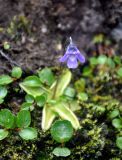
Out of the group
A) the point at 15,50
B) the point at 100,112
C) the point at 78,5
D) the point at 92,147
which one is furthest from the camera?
the point at 78,5

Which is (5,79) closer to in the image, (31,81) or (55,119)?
(31,81)

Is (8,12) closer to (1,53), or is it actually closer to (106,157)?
(1,53)

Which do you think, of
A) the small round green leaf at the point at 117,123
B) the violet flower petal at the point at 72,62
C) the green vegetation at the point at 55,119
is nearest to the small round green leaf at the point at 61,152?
the green vegetation at the point at 55,119

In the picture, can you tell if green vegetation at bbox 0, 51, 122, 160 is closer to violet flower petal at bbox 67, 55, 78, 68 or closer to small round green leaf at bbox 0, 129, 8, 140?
small round green leaf at bbox 0, 129, 8, 140

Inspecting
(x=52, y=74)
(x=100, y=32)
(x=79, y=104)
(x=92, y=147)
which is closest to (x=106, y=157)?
(x=92, y=147)

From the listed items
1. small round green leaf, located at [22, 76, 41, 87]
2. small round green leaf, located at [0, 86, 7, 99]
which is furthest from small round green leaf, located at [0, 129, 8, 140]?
small round green leaf, located at [22, 76, 41, 87]

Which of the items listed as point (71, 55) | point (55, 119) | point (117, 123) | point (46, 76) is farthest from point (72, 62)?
point (117, 123)

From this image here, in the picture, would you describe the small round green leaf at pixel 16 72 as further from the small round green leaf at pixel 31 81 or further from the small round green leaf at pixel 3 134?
the small round green leaf at pixel 3 134
